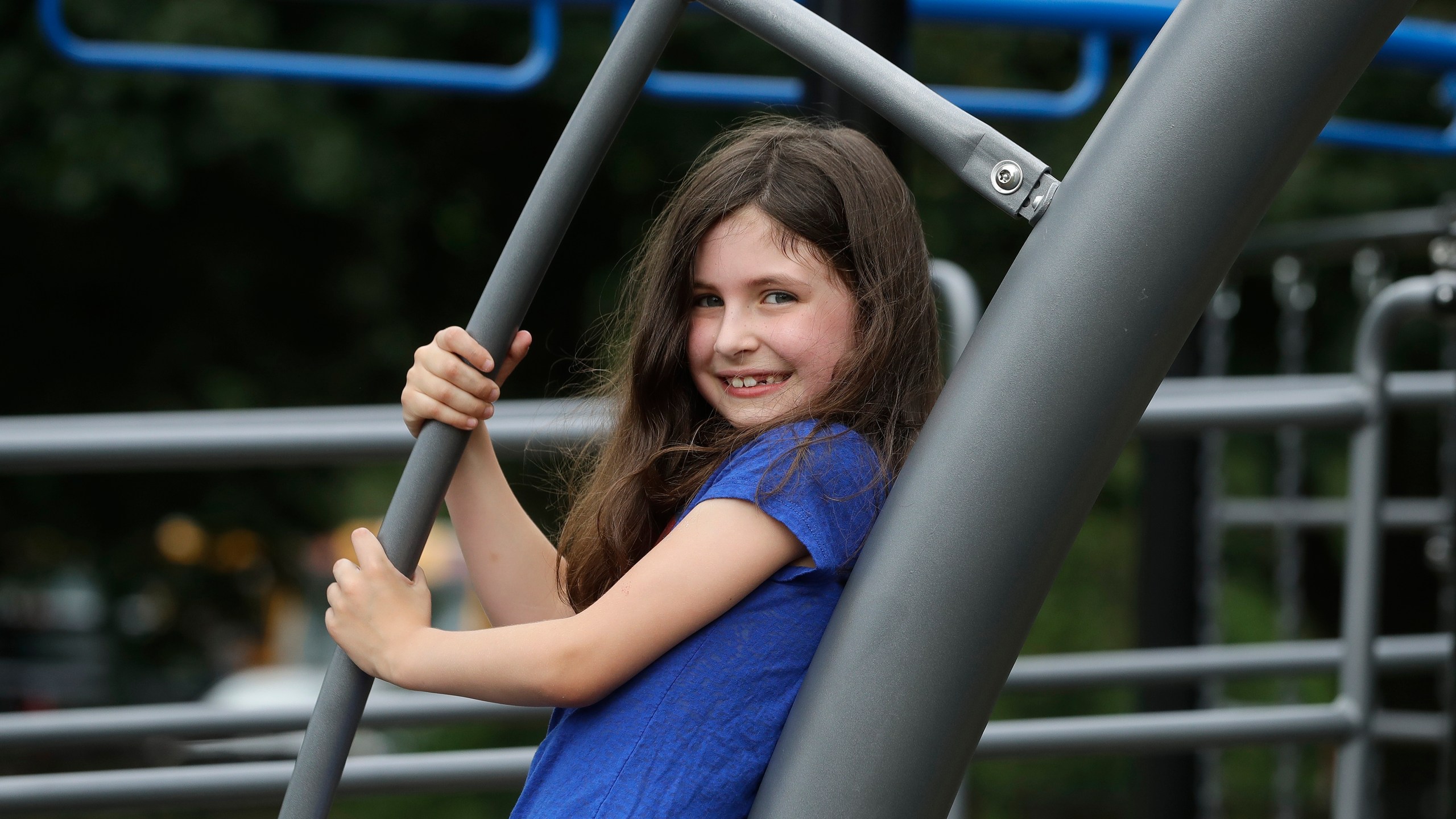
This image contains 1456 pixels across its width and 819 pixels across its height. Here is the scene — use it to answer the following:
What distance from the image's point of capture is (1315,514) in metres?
4.45

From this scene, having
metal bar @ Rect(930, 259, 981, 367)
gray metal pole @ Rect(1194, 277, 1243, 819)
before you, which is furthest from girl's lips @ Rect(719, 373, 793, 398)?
gray metal pole @ Rect(1194, 277, 1243, 819)

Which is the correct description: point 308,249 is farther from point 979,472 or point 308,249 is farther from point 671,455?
point 979,472

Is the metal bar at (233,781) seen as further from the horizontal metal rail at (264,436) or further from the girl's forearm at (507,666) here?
the girl's forearm at (507,666)

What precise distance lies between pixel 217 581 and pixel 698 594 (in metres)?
7.55

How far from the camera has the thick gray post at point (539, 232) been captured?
91 cm

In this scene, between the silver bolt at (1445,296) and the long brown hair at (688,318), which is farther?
the silver bolt at (1445,296)

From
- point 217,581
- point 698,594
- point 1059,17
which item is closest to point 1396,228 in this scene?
point 1059,17

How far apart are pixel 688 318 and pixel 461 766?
2.68 feet

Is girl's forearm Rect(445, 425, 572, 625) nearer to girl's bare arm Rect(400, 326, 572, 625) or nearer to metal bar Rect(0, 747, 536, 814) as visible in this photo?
girl's bare arm Rect(400, 326, 572, 625)

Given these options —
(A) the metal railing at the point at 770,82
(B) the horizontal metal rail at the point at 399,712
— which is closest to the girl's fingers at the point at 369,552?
(B) the horizontal metal rail at the point at 399,712

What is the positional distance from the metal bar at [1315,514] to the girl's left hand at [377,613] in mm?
3416

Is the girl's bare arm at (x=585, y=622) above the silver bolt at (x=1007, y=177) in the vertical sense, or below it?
below

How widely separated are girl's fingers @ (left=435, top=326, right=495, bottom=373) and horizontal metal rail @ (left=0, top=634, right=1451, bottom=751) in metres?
0.65

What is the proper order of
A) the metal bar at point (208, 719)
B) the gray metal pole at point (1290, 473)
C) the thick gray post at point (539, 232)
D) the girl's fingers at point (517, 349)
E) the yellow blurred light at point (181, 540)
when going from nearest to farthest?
the thick gray post at point (539, 232) → the girl's fingers at point (517, 349) → the metal bar at point (208, 719) → the gray metal pole at point (1290, 473) → the yellow blurred light at point (181, 540)
